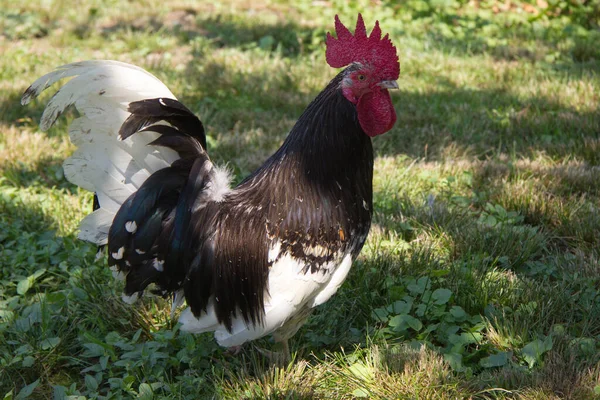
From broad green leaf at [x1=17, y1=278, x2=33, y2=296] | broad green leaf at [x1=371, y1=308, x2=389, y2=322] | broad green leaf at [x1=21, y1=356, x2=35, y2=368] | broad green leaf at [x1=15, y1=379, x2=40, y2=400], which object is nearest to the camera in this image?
broad green leaf at [x1=15, y1=379, x2=40, y2=400]

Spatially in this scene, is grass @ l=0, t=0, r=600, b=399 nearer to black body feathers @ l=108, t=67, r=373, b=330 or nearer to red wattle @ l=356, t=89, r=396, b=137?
black body feathers @ l=108, t=67, r=373, b=330

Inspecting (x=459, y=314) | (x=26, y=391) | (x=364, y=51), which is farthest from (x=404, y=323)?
(x=26, y=391)

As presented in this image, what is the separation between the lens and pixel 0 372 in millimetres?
2840

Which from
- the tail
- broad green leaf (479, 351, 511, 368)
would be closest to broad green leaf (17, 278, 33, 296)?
the tail

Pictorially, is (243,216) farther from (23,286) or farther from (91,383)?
(23,286)

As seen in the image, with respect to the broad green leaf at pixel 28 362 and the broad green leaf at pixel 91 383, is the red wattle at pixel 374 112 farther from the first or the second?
the broad green leaf at pixel 28 362

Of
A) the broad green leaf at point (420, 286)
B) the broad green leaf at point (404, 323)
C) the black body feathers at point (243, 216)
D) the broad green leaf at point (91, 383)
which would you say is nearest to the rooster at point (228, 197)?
the black body feathers at point (243, 216)

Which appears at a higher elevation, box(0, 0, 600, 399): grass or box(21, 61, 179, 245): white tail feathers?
box(21, 61, 179, 245): white tail feathers

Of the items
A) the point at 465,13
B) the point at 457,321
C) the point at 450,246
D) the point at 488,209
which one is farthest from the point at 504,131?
the point at 465,13

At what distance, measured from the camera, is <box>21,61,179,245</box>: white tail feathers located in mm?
2449

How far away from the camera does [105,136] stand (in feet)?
8.36

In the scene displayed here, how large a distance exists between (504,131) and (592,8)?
3166mm

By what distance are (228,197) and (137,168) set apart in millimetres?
395

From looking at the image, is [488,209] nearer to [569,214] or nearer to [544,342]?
[569,214]
